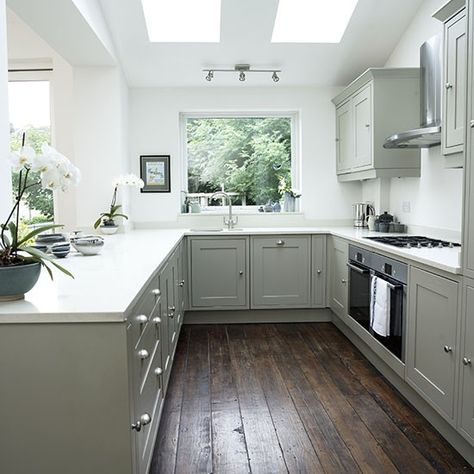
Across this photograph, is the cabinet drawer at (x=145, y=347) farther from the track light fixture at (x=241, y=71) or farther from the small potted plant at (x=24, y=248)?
the track light fixture at (x=241, y=71)

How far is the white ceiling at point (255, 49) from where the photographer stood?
12.4ft

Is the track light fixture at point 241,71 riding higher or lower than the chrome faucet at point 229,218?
higher

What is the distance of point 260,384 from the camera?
3.00m

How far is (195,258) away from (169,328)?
147 centimetres

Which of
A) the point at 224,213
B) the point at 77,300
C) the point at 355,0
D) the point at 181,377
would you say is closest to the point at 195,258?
the point at 224,213

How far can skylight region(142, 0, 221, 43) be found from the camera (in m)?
3.92

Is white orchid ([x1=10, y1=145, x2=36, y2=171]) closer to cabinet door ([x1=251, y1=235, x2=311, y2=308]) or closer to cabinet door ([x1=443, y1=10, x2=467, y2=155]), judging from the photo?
cabinet door ([x1=443, y1=10, x2=467, y2=155])

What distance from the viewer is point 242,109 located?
4.82 meters

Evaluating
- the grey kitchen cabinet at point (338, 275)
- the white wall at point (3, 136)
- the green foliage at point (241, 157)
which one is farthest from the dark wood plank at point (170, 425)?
the green foliage at point (241, 157)

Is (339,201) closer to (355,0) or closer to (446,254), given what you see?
(355,0)

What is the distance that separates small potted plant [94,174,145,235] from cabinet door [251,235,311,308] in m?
1.16

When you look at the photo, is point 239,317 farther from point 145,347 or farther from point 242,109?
point 145,347

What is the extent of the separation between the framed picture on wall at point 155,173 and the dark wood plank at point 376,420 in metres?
2.25

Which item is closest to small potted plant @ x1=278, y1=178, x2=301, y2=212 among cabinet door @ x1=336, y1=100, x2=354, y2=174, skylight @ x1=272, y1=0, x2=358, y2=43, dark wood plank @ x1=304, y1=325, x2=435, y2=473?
cabinet door @ x1=336, y1=100, x2=354, y2=174
